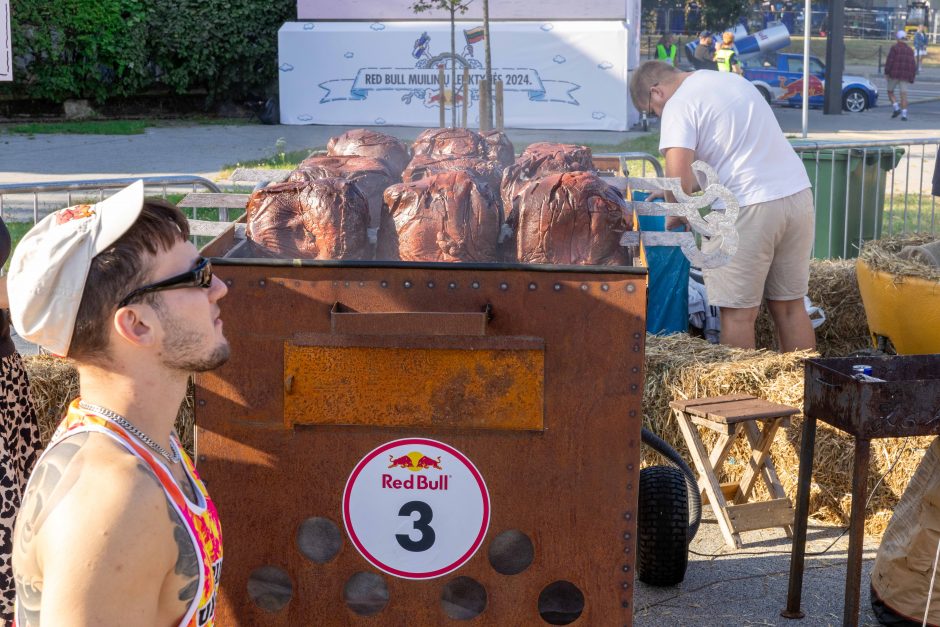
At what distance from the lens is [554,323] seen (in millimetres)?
3162

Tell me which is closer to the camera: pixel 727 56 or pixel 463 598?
pixel 463 598

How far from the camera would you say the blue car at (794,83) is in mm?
26078

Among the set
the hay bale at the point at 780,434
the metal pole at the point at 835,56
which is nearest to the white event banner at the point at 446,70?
the metal pole at the point at 835,56

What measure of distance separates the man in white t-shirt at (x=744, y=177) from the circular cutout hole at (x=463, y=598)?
126 inches

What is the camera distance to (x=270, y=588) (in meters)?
3.38

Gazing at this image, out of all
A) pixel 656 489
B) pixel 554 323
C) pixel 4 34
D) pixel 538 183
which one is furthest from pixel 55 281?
pixel 4 34

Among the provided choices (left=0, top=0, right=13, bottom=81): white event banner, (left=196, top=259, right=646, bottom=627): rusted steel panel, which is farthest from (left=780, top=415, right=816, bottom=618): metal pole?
(left=0, top=0, right=13, bottom=81): white event banner

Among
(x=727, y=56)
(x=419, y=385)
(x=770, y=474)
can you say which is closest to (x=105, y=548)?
(x=419, y=385)

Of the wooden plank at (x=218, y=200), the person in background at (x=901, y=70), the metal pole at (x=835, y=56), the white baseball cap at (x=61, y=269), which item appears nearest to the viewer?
the white baseball cap at (x=61, y=269)

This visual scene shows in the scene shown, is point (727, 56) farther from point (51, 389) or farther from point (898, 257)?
point (51, 389)

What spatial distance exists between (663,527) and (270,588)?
1829mm

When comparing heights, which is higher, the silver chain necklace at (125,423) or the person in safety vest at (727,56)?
the person in safety vest at (727,56)

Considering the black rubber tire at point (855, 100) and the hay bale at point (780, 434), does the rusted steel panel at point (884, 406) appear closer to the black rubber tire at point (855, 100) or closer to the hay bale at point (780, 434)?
the hay bale at point (780, 434)

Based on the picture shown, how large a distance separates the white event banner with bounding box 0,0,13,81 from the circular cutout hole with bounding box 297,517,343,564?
3.25m
